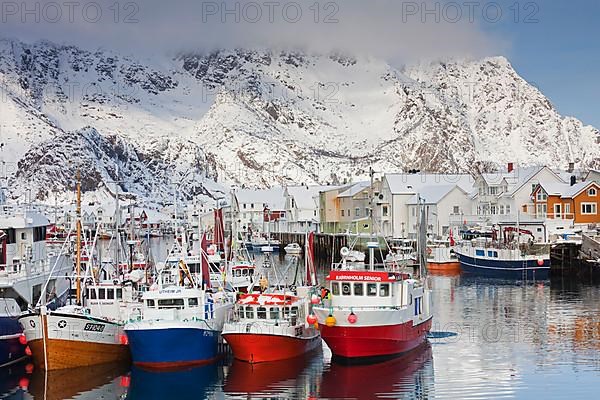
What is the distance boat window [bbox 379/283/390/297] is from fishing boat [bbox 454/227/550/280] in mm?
34680

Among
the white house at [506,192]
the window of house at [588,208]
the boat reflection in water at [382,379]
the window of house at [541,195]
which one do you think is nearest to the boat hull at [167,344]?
the boat reflection in water at [382,379]

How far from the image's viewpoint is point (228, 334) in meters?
36.0

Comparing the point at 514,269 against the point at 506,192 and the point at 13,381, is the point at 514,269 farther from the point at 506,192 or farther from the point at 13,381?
the point at 13,381

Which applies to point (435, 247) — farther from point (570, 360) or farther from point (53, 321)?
point (53, 321)

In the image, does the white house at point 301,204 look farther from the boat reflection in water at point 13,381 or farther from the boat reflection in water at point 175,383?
the boat reflection in water at point 175,383

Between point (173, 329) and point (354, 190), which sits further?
point (354, 190)

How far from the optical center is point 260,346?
36.1 meters

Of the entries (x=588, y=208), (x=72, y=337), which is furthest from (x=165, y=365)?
(x=588, y=208)

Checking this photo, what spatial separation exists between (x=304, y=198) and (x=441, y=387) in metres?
108

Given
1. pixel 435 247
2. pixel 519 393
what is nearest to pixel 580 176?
pixel 435 247

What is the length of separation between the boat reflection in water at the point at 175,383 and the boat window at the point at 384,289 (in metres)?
6.53

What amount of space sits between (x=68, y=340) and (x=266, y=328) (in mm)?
7023

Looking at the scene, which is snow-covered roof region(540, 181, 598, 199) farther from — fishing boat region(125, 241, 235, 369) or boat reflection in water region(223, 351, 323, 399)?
fishing boat region(125, 241, 235, 369)

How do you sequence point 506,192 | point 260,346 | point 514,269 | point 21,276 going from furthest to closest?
point 506,192, point 514,269, point 21,276, point 260,346
